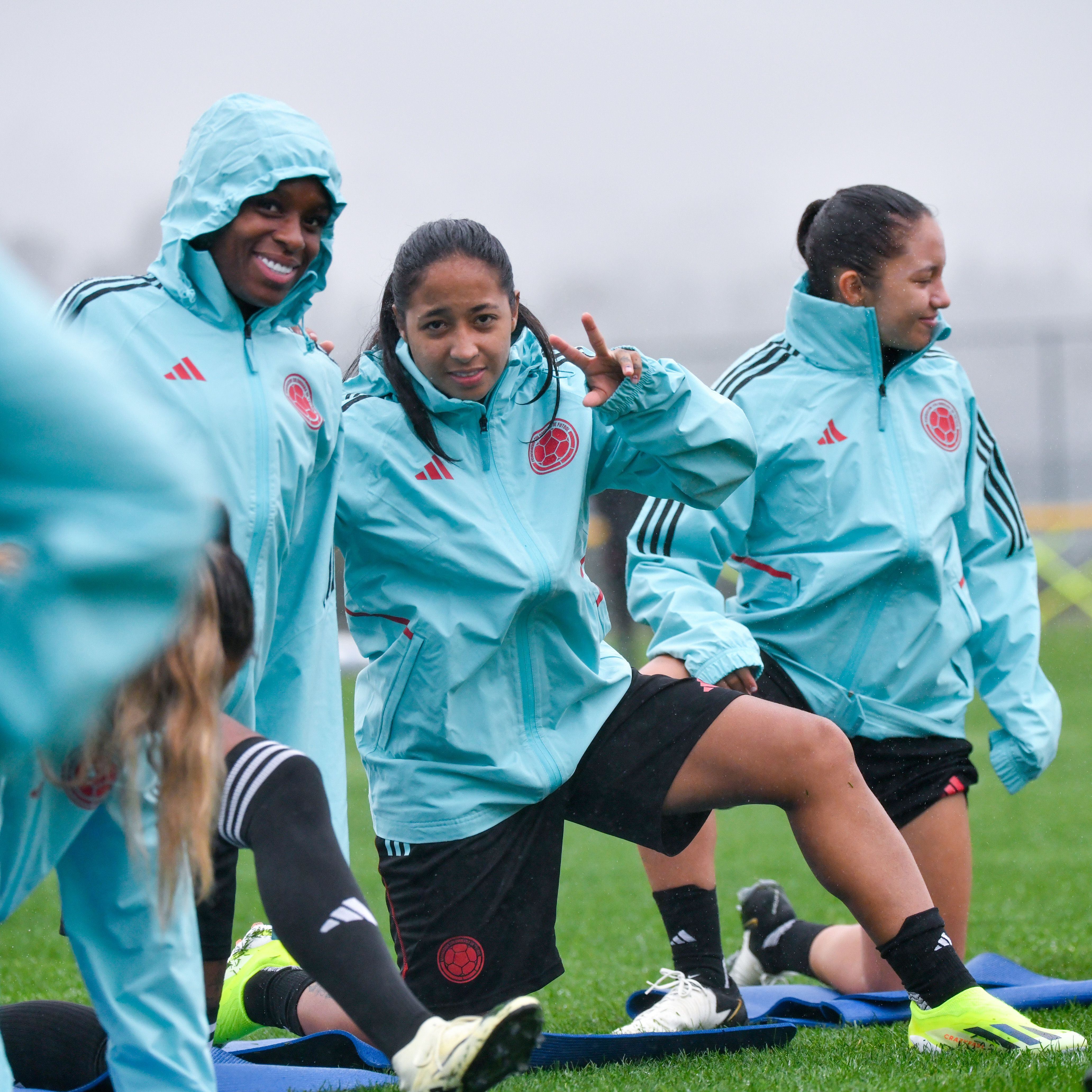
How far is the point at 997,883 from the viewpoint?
20.5ft

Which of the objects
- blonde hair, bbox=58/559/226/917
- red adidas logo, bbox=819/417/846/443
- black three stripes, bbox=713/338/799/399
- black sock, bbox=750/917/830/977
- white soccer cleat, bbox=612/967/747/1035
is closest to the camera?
blonde hair, bbox=58/559/226/917

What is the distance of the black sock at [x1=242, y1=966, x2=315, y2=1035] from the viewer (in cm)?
360

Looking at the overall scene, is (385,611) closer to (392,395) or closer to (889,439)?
(392,395)

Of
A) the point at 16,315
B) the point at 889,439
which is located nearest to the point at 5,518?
Result: the point at 16,315

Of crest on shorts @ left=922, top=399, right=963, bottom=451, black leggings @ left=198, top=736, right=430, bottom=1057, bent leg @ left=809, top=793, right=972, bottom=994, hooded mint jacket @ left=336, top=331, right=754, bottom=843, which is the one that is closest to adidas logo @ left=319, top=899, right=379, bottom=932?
black leggings @ left=198, top=736, right=430, bottom=1057

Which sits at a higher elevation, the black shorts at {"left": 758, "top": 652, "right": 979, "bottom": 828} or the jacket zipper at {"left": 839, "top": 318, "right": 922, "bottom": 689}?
the jacket zipper at {"left": 839, "top": 318, "right": 922, "bottom": 689}

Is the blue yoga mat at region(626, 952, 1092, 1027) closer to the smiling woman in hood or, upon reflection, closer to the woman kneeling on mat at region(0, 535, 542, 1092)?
the smiling woman in hood

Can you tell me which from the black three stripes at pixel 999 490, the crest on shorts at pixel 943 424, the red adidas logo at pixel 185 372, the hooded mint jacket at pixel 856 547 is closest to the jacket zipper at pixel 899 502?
the hooded mint jacket at pixel 856 547

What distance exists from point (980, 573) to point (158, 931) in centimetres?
274

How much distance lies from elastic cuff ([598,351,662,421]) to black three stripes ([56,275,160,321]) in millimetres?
1009

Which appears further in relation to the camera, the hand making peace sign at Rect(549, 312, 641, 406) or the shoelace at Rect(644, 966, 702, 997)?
the shoelace at Rect(644, 966, 702, 997)

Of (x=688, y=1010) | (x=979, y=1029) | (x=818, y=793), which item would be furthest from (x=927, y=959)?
(x=688, y=1010)

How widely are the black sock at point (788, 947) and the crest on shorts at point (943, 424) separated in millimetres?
1535

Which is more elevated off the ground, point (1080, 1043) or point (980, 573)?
point (980, 573)
